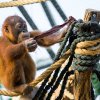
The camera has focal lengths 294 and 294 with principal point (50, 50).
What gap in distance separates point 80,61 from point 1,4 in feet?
2.46

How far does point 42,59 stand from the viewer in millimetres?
4145

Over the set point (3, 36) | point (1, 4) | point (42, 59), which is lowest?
point (42, 59)

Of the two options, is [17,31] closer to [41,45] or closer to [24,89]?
[41,45]

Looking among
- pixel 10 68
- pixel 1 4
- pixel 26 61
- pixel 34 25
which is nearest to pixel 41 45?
pixel 26 61

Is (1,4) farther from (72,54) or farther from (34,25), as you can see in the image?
(34,25)

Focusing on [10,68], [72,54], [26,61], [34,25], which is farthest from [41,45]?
[34,25]

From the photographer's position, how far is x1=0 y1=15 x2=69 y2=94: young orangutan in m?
1.56

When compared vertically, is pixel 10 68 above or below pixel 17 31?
below

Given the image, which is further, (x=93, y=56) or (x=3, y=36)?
(x=3, y=36)

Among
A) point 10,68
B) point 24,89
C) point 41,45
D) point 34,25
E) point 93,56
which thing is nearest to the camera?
point 93,56

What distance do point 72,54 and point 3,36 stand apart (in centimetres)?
90

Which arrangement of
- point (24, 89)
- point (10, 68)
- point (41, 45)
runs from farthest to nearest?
1. point (41, 45)
2. point (10, 68)
3. point (24, 89)

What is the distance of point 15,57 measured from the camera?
1.57 m

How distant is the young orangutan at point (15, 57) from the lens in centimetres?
156
